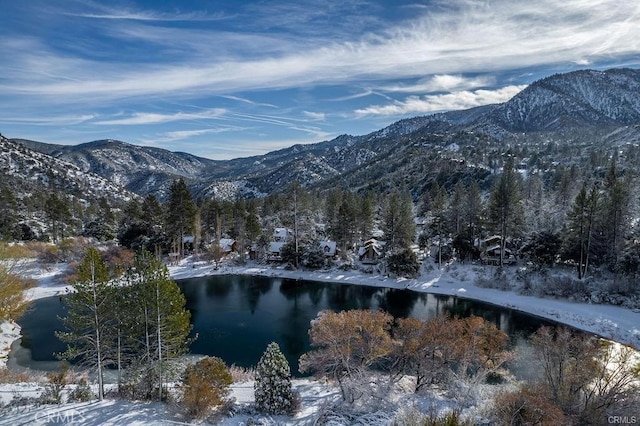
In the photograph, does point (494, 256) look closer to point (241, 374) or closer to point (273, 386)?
point (241, 374)

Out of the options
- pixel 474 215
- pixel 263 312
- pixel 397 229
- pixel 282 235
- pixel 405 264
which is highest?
pixel 474 215

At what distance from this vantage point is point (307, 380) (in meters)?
27.5

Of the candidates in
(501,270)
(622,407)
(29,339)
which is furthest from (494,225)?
(29,339)

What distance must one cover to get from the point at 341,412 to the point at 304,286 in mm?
35286

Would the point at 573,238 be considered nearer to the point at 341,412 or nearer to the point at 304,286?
the point at 304,286

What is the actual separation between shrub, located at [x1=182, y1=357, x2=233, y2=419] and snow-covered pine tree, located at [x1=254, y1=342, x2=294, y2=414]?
2043 mm

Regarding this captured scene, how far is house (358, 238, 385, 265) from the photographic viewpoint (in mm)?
61438

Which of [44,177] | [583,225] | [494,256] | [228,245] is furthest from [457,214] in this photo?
[44,177]

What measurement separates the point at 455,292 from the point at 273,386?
116ft

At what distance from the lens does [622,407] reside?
62.6 feet

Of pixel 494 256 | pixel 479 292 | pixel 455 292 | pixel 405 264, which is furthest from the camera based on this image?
pixel 494 256

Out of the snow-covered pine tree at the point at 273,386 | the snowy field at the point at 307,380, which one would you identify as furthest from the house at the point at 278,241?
the snow-covered pine tree at the point at 273,386

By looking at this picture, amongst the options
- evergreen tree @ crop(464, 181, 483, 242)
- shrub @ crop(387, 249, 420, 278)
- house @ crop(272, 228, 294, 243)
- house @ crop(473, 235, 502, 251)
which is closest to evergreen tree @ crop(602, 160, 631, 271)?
house @ crop(473, 235, 502, 251)

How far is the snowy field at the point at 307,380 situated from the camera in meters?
18.8
